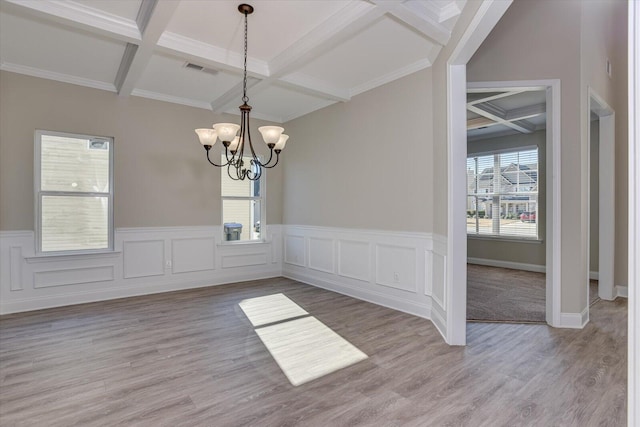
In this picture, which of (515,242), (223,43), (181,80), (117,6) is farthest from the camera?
(515,242)

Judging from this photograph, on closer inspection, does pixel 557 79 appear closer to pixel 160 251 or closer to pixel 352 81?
pixel 352 81

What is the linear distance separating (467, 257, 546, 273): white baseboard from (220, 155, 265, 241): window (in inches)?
186

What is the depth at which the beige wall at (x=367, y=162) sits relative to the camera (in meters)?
3.79

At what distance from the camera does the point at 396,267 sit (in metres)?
4.07

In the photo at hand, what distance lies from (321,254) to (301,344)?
2.28 m

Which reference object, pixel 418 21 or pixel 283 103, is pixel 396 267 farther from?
pixel 283 103

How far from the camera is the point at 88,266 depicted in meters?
4.31

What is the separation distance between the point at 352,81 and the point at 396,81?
58 centimetres

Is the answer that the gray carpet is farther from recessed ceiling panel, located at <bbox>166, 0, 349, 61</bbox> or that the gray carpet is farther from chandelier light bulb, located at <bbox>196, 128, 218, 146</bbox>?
recessed ceiling panel, located at <bbox>166, 0, 349, 61</bbox>

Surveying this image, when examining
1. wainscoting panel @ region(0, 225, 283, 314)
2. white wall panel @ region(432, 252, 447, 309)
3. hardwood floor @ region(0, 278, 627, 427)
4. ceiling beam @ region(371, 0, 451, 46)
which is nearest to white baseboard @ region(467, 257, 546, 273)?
hardwood floor @ region(0, 278, 627, 427)

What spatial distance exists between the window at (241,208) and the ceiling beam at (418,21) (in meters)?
3.55

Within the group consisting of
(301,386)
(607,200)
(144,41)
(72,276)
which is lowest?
(301,386)
